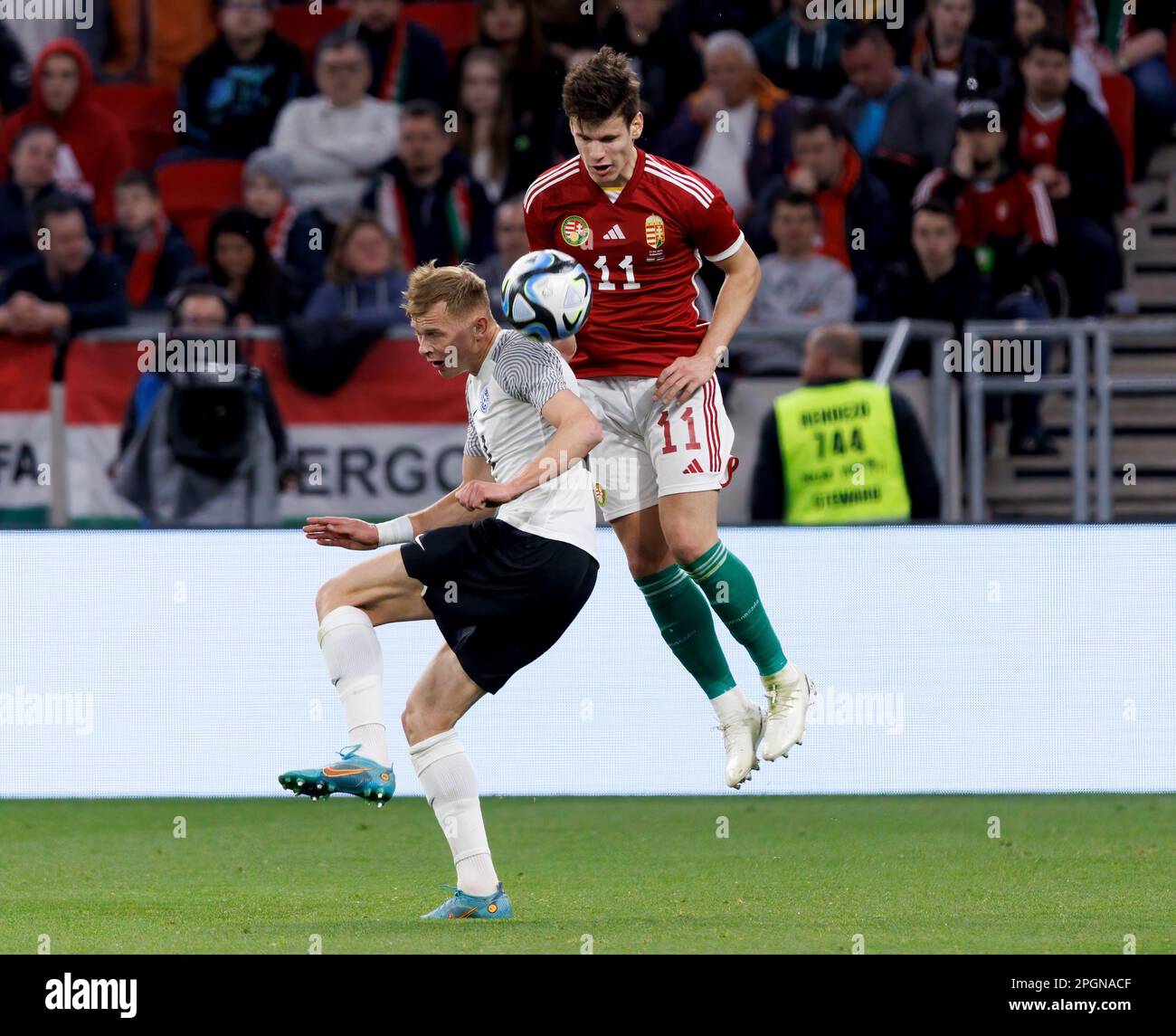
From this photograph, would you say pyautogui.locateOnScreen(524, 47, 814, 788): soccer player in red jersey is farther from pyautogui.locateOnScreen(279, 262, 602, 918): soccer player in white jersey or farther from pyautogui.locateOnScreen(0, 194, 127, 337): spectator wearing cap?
pyautogui.locateOnScreen(0, 194, 127, 337): spectator wearing cap

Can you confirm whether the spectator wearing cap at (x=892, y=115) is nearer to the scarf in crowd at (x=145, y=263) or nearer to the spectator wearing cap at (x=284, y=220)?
the spectator wearing cap at (x=284, y=220)

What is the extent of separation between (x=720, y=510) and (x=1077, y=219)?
3.28 m

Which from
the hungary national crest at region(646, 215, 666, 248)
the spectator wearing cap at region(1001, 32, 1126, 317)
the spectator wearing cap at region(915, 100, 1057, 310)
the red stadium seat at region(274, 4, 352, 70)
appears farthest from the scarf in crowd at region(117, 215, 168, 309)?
the hungary national crest at region(646, 215, 666, 248)

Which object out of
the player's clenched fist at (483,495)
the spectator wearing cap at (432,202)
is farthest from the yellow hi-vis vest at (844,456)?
the player's clenched fist at (483,495)

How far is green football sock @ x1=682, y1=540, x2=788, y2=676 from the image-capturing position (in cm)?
750

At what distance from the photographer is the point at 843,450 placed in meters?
11.0

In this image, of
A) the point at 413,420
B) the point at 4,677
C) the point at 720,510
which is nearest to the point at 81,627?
the point at 4,677

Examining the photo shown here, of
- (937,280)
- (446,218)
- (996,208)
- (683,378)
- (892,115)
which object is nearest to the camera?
(683,378)

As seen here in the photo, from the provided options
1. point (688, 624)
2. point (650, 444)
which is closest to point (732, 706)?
point (688, 624)

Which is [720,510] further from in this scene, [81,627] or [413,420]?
[81,627]

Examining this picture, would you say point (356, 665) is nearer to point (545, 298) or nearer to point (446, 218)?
point (545, 298)

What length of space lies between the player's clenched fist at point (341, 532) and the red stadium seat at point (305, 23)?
9044 mm

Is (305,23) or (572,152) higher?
(305,23)

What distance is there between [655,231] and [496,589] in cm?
155
